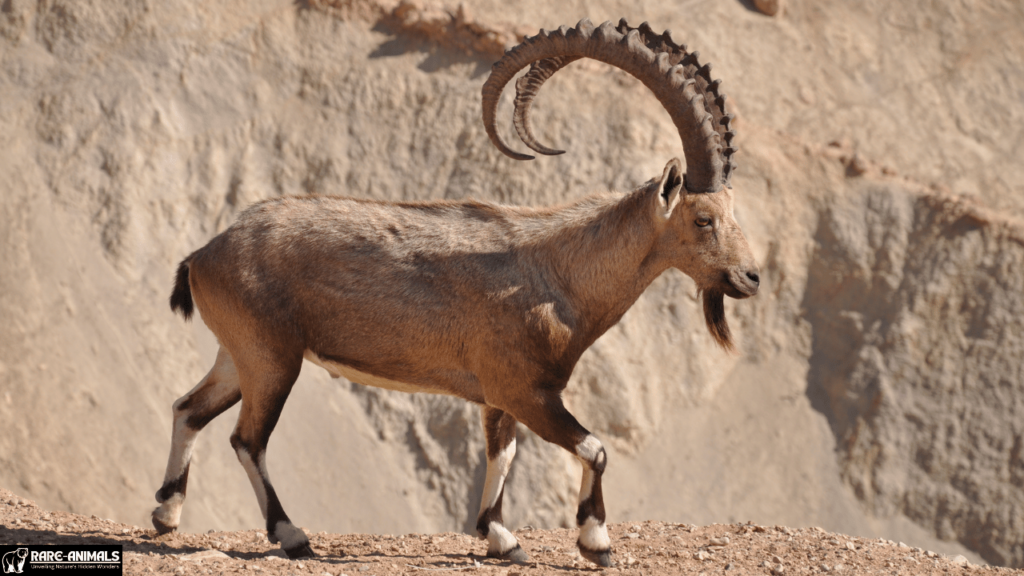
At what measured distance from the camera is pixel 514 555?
6.98m

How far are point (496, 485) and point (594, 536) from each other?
3.50ft

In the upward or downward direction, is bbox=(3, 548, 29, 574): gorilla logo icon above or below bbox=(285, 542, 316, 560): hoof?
below

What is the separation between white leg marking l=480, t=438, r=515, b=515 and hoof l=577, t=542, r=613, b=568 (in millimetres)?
999

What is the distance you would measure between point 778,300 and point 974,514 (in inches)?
175

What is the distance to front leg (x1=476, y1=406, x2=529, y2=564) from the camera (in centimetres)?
705

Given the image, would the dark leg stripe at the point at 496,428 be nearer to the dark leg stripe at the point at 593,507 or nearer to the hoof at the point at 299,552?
the dark leg stripe at the point at 593,507

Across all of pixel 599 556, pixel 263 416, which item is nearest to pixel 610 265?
pixel 599 556

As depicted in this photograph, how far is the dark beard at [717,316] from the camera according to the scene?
22.7 feet

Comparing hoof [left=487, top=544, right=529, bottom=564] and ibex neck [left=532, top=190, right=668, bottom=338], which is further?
hoof [left=487, top=544, right=529, bottom=564]

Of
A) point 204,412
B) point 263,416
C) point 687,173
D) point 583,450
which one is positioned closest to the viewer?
point 583,450

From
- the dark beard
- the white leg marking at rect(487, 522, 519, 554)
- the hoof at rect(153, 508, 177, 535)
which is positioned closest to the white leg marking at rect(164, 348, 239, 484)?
the hoof at rect(153, 508, 177, 535)

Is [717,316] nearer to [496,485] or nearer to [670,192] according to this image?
[670,192]

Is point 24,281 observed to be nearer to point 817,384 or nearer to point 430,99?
point 430,99

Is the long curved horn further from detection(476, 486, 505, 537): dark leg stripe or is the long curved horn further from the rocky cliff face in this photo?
the rocky cliff face
